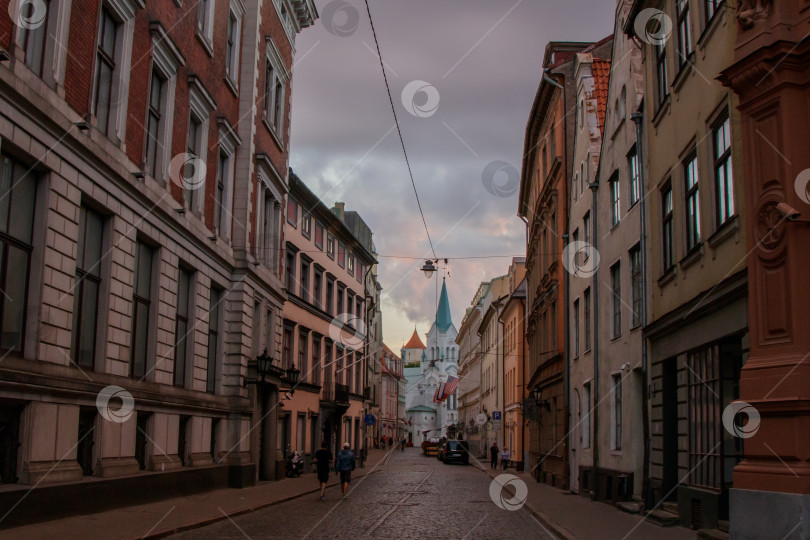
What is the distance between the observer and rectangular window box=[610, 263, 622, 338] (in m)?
21.3

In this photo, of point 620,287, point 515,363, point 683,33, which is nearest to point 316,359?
point 515,363

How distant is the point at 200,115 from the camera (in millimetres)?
23281

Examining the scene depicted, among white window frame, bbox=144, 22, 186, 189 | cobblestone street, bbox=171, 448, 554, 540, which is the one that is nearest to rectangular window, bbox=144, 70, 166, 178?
white window frame, bbox=144, 22, 186, 189

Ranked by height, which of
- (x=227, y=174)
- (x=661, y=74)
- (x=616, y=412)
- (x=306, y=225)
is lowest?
(x=616, y=412)

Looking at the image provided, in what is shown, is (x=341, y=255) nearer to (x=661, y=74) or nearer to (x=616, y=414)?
(x=616, y=414)

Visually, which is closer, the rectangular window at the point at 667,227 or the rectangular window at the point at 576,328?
the rectangular window at the point at 667,227

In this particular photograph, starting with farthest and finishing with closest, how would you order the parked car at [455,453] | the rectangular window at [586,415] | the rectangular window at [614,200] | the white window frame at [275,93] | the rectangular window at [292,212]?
the parked car at [455,453]
the rectangular window at [292,212]
the white window frame at [275,93]
the rectangular window at [586,415]
the rectangular window at [614,200]

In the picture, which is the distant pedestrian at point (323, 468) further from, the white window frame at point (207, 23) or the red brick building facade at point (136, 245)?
the white window frame at point (207, 23)

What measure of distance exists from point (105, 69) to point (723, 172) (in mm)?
11839

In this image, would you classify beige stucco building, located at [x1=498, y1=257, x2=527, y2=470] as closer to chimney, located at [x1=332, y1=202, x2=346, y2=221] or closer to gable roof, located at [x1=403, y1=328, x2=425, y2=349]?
chimney, located at [x1=332, y1=202, x2=346, y2=221]

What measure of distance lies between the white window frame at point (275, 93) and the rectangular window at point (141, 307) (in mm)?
11252

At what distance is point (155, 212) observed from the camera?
1942 cm

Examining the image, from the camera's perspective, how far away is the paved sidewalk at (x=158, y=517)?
12.9 m

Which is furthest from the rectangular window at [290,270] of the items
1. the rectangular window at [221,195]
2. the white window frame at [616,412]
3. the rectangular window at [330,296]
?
the white window frame at [616,412]
